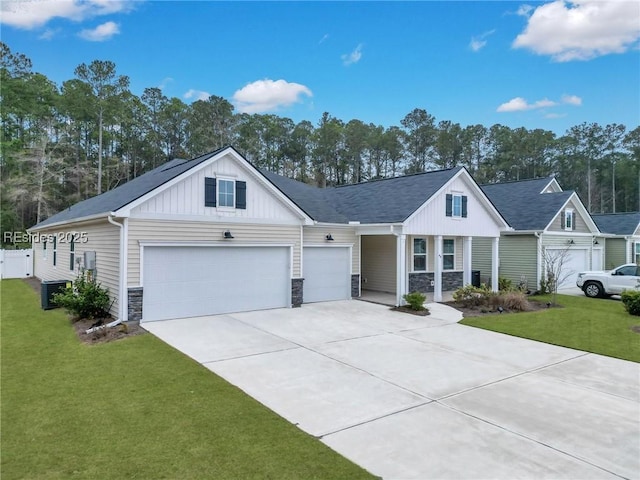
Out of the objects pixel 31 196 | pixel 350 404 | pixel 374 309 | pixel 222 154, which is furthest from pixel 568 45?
pixel 31 196

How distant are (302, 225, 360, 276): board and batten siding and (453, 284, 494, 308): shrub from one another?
3.94 metres

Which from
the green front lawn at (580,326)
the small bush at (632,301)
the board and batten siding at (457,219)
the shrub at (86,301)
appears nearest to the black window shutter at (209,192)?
the shrub at (86,301)

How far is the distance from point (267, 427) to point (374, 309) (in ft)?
30.0

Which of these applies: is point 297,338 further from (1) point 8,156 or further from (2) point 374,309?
(1) point 8,156

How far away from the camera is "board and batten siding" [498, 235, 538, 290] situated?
1884 centimetres

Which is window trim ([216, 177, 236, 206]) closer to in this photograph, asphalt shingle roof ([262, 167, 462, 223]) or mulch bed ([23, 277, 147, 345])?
asphalt shingle roof ([262, 167, 462, 223])

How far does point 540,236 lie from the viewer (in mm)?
18688

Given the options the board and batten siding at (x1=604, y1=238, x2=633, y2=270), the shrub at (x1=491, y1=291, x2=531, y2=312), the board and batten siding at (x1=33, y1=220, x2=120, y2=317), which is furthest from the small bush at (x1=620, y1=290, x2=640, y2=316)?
the board and batten siding at (x1=33, y1=220, x2=120, y2=317)

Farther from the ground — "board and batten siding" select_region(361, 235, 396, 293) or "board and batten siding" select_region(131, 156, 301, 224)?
"board and batten siding" select_region(131, 156, 301, 224)

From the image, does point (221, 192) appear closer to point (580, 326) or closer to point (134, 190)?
point (134, 190)

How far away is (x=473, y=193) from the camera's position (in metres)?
16.7

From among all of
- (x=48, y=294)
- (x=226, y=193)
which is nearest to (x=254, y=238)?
(x=226, y=193)

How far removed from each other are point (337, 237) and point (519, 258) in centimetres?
998

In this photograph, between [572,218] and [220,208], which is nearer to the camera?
[220,208]
